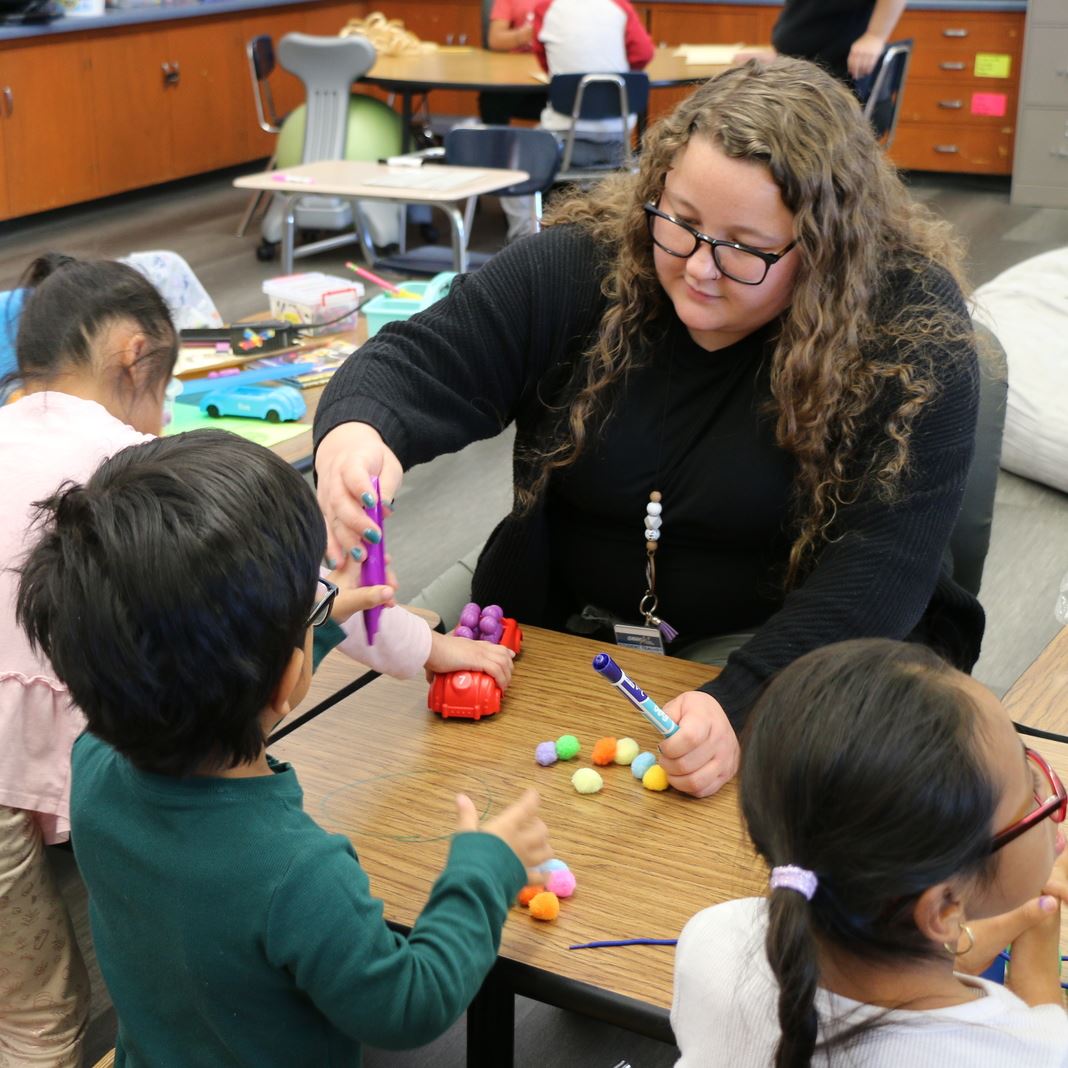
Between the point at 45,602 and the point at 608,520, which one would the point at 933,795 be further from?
the point at 608,520

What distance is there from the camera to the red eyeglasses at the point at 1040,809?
3.01 feet

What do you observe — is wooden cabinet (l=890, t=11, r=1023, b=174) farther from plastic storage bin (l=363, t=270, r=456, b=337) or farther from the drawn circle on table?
the drawn circle on table

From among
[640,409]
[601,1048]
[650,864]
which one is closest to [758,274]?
[640,409]

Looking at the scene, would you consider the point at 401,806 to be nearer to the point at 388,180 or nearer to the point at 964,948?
the point at 964,948

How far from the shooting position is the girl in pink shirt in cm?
153

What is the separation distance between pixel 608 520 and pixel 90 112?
19.7ft

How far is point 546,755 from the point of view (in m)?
1.37

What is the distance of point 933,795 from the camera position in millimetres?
873

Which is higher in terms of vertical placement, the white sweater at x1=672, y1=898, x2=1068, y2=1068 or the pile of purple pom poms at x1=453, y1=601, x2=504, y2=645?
the white sweater at x1=672, y1=898, x2=1068, y2=1068

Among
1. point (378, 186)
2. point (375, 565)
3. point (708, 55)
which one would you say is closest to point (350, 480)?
point (375, 565)

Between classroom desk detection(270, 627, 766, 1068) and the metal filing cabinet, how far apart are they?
649 cm

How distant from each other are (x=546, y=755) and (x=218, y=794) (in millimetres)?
428

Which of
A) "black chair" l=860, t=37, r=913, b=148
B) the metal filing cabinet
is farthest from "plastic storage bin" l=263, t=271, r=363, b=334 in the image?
the metal filing cabinet

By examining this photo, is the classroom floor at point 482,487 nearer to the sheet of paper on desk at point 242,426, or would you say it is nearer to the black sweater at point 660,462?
the black sweater at point 660,462
